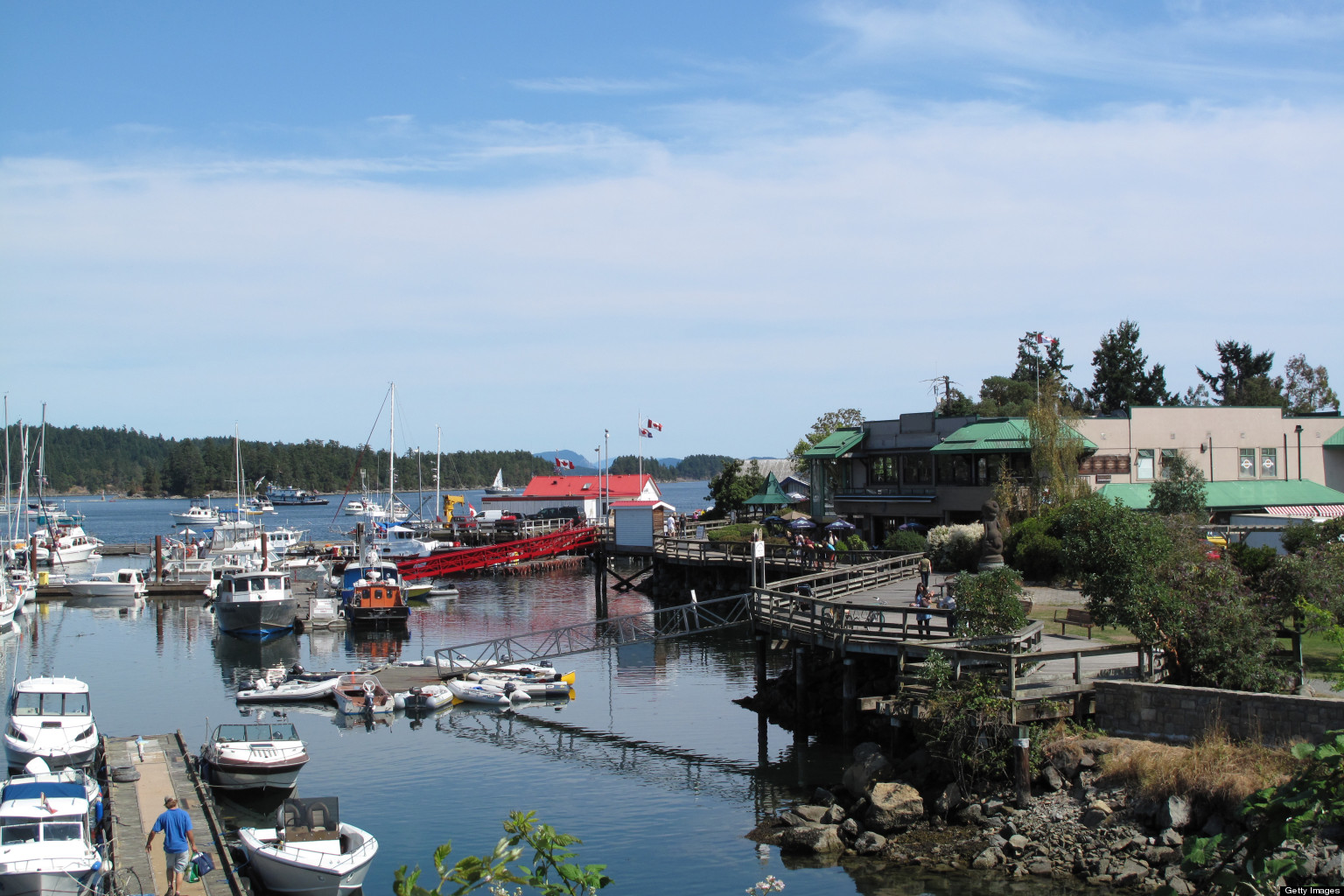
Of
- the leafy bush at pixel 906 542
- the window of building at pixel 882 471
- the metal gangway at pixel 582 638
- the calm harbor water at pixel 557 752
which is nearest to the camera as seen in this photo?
the calm harbor water at pixel 557 752

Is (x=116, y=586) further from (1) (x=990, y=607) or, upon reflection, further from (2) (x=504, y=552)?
(1) (x=990, y=607)

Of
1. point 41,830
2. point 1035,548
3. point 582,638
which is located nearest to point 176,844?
point 41,830

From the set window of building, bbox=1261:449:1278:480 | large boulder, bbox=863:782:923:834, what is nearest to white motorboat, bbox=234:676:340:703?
large boulder, bbox=863:782:923:834

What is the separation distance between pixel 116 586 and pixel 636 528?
34697mm

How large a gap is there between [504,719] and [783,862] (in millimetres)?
16289

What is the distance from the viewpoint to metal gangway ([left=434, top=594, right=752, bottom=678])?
37.4m

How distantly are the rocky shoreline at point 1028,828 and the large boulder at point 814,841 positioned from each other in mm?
20

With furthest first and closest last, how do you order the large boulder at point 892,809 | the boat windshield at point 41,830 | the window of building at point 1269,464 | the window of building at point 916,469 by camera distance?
the window of building at point 916,469 < the window of building at point 1269,464 < the large boulder at point 892,809 < the boat windshield at point 41,830

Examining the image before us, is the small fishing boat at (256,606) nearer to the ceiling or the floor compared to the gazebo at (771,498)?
nearer to the floor

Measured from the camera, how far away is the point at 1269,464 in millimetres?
54344

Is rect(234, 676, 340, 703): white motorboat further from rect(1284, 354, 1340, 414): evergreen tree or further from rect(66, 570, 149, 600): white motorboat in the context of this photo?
rect(1284, 354, 1340, 414): evergreen tree

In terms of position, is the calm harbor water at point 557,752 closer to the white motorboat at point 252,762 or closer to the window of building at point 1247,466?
the white motorboat at point 252,762

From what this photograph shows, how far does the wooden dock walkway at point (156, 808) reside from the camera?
19.3 meters

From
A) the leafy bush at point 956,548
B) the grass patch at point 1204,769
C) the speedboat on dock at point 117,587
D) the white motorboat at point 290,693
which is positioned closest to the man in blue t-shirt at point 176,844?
the grass patch at point 1204,769
